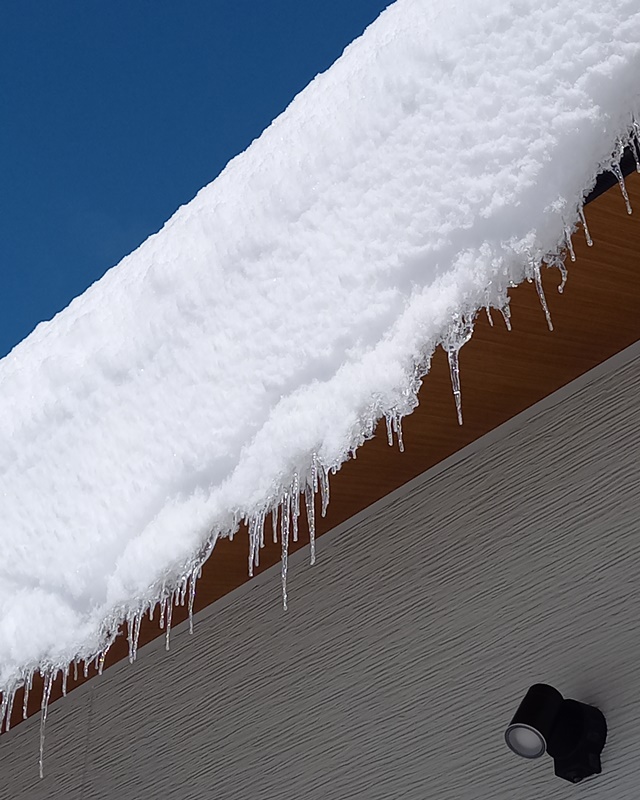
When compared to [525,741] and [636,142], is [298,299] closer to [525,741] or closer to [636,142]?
[636,142]

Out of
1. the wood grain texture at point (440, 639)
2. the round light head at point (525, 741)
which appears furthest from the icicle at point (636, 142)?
the round light head at point (525, 741)

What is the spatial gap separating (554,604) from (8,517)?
0.91 meters

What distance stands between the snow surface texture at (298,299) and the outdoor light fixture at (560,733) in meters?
0.58

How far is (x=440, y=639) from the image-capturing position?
5.80ft

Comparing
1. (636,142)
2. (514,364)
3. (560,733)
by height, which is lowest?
(560,733)

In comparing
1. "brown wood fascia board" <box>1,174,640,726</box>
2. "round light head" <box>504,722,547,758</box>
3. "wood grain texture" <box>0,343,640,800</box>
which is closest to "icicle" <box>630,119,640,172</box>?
"brown wood fascia board" <box>1,174,640,726</box>

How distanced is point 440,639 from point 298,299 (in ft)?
3.08

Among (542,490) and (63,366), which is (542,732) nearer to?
(542,490)

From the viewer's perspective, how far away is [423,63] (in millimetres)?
964

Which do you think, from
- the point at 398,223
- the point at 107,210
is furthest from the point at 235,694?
the point at 107,210

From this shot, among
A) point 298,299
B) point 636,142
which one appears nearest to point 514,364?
point 298,299

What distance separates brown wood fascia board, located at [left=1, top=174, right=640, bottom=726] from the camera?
45.8 inches

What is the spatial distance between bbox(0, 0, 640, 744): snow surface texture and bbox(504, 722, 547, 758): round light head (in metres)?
0.58

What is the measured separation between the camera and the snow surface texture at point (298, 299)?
2.77ft
